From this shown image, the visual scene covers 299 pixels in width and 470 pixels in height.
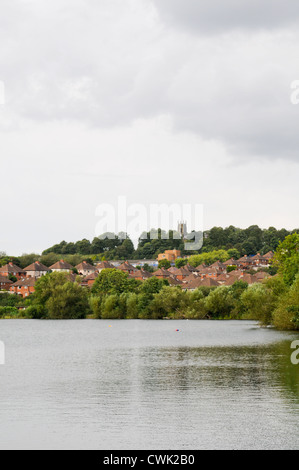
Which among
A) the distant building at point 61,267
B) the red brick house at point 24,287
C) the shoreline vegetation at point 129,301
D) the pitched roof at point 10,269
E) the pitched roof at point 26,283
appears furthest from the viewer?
the distant building at point 61,267

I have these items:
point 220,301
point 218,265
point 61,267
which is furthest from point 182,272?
point 220,301

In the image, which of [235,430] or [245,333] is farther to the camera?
[245,333]

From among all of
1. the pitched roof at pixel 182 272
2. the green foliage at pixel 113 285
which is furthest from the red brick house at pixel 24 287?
the pitched roof at pixel 182 272

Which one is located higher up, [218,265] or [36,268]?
[36,268]

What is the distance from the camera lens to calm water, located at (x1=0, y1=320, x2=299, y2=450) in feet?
67.1

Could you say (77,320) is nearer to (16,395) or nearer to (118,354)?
(118,354)

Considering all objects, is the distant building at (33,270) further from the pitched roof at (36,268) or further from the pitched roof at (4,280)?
the pitched roof at (4,280)

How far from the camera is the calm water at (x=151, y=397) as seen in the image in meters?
20.5

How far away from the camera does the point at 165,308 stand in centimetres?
9975

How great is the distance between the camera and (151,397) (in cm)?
2788

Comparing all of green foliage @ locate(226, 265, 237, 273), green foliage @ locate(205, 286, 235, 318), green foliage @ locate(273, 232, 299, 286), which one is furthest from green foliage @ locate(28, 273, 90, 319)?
green foliage @ locate(226, 265, 237, 273)

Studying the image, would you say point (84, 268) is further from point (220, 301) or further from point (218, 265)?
point (220, 301)
